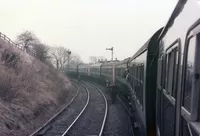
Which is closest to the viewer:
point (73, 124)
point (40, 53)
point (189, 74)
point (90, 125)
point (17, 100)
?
point (189, 74)

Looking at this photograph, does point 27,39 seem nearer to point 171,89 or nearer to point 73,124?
point 73,124

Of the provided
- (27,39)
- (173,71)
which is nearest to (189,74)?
(173,71)

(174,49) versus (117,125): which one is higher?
(174,49)

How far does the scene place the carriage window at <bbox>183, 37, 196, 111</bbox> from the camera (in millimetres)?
2445

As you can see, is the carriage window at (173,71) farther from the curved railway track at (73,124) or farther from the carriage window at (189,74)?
the curved railway track at (73,124)

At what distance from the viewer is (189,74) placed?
2.58 meters

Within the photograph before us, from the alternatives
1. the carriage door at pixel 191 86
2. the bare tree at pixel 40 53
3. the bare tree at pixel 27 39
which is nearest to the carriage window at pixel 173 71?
the carriage door at pixel 191 86

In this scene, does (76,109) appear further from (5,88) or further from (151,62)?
(151,62)

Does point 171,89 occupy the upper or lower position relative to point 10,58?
lower

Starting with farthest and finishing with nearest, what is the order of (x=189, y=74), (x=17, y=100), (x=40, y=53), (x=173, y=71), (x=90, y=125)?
(x=40, y=53) < (x=17, y=100) < (x=90, y=125) < (x=173, y=71) < (x=189, y=74)

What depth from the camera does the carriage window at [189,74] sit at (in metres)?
2.45

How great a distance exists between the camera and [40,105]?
16.2 m

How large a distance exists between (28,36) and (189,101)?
44.5 meters

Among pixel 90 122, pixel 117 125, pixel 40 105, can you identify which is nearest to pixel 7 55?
pixel 40 105
